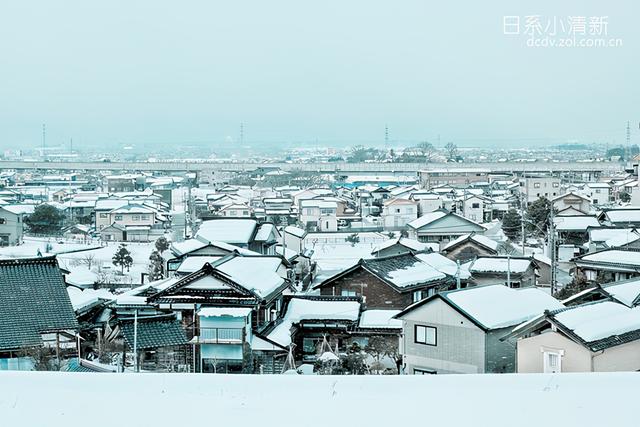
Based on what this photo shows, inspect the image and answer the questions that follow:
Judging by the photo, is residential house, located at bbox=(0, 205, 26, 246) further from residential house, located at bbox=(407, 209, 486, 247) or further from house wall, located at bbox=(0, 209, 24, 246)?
residential house, located at bbox=(407, 209, 486, 247)

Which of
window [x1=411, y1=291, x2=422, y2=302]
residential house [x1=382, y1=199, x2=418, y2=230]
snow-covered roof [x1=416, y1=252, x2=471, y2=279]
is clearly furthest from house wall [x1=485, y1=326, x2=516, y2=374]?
residential house [x1=382, y1=199, x2=418, y2=230]

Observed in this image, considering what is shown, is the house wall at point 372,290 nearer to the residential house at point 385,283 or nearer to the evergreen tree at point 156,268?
the residential house at point 385,283

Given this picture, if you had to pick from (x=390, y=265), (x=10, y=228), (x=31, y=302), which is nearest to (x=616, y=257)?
(x=390, y=265)

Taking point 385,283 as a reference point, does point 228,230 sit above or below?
above

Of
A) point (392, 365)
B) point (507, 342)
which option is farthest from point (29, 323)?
point (507, 342)

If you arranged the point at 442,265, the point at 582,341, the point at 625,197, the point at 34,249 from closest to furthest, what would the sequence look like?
the point at 582,341, the point at 442,265, the point at 34,249, the point at 625,197

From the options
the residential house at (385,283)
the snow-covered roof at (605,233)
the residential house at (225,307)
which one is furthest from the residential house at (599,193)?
the residential house at (225,307)

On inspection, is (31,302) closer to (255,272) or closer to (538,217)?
(255,272)
